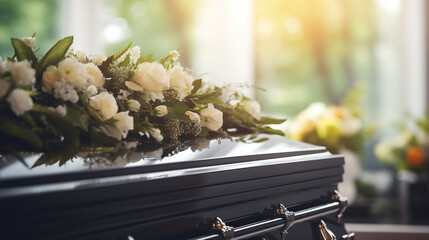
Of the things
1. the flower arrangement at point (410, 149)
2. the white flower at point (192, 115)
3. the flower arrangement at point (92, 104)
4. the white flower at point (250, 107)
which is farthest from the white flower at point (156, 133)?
the flower arrangement at point (410, 149)

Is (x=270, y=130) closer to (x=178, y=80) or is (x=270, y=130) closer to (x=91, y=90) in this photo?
(x=178, y=80)

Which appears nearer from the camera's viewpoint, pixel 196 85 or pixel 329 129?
pixel 196 85

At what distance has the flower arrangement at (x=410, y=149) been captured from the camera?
2951 millimetres

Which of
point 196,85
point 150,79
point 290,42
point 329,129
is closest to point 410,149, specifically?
point 329,129

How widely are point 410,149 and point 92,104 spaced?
2553 mm

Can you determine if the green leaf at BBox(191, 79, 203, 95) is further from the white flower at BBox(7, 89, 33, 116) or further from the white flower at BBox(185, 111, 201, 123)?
the white flower at BBox(7, 89, 33, 116)

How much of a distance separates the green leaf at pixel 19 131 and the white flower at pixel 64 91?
3.7 inches

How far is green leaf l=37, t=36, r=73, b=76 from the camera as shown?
33.1 inches

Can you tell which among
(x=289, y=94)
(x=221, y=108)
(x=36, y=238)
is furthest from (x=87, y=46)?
(x=36, y=238)

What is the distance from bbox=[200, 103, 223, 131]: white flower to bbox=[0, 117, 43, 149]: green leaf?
1.37 feet

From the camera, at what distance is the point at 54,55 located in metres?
0.85

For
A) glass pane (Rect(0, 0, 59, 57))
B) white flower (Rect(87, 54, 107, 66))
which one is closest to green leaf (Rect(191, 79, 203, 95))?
white flower (Rect(87, 54, 107, 66))

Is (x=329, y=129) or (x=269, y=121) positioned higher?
(x=269, y=121)

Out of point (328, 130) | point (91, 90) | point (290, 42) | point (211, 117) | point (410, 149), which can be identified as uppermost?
point (91, 90)
